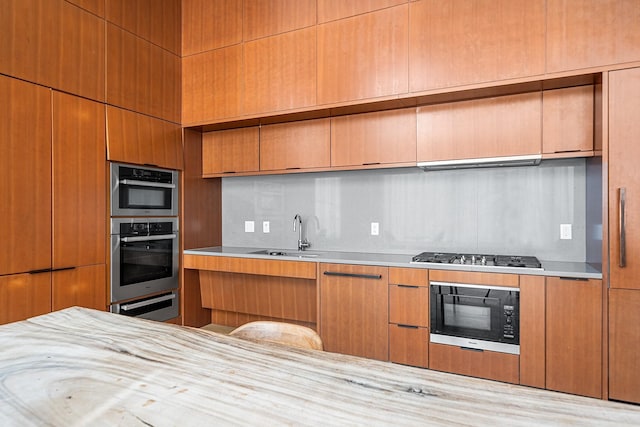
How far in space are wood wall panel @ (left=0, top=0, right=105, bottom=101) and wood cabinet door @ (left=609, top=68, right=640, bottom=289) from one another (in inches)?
137

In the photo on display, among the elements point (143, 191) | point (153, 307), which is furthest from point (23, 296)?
point (143, 191)

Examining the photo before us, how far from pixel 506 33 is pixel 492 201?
1186mm

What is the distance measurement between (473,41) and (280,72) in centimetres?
152

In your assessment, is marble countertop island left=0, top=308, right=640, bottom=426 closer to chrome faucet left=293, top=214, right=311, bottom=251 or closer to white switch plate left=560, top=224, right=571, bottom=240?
white switch plate left=560, top=224, right=571, bottom=240

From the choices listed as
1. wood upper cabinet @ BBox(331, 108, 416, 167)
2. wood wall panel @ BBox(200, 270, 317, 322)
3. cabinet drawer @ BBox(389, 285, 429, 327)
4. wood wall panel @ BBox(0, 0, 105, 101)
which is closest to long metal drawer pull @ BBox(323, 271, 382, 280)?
cabinet drawer @ BBox(389, 285, 429, 327)

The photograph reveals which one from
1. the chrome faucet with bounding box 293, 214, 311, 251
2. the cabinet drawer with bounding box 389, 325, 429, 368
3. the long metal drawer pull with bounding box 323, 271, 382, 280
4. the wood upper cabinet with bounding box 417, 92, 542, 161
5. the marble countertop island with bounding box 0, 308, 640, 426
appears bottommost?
the cabinet drawer with bounding box 389, 325, 429, 368

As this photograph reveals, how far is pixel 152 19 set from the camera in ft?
10.6

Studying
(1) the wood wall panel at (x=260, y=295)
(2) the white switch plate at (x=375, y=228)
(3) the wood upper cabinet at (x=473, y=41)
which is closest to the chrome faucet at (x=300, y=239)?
(1) the wood wall panel at (x=260, y=295)

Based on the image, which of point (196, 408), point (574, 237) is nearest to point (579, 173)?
point (574, 237)

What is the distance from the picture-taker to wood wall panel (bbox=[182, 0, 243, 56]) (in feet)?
11.0

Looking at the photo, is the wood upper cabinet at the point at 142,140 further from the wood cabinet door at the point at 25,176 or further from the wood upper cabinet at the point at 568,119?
the wood upper cabinet at the point at 568,119

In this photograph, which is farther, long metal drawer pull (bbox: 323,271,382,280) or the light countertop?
long metal drawer pull (bbox: 323,271,382,280)

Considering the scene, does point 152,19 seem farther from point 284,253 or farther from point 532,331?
point 532,331

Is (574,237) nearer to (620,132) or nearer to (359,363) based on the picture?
(620,132)
